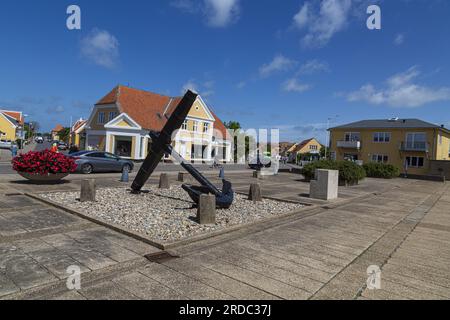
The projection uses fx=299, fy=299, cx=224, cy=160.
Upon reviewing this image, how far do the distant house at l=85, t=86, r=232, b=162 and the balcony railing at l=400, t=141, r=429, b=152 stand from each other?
26.3m

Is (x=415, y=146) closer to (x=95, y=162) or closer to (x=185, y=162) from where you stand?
(x=95, y=162)

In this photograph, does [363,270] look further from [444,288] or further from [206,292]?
[206,292]

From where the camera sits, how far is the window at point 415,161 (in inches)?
1561

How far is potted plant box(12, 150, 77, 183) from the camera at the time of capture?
38.4ft

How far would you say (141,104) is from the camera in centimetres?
3981

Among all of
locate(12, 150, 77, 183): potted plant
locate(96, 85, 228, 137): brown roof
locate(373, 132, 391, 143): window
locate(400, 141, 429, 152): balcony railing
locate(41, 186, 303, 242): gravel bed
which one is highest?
locate(96, 85, 228, 137): brown roof

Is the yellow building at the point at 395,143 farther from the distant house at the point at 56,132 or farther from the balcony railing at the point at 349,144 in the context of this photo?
the distant house at the point at 56,132

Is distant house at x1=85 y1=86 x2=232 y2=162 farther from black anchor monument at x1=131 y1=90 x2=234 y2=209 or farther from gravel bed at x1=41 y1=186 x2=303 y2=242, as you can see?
black anchor monument at x1=131 y1=90 x2=234 y2=209

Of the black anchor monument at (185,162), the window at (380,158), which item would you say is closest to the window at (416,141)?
the window at (380,158)

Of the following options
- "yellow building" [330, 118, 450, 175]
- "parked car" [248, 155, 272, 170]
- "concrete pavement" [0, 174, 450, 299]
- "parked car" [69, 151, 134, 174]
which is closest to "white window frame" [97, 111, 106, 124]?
"parked car" [69, 151, 134, 174]

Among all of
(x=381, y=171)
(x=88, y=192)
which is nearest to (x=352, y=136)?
(x=381, y=171)

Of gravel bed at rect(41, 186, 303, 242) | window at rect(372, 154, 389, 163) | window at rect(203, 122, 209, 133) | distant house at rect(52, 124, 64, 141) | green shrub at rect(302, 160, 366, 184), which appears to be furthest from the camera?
Result: distant house at rect(52, 124, 64, 141)

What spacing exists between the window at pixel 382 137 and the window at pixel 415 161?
12.4 feet

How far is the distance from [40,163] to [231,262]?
34.1 feet
